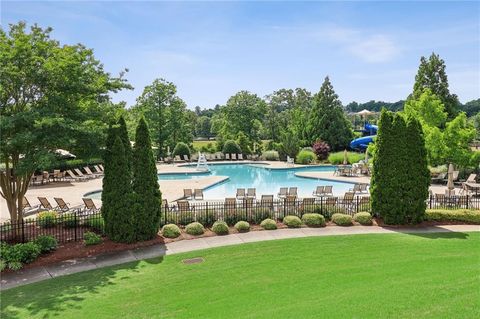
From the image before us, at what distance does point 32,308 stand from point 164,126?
46158 millimetres

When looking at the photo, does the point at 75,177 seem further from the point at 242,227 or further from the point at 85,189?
the point at 242,227

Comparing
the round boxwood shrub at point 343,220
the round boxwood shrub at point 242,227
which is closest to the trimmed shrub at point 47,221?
the round boxwood shrub at point 242,227

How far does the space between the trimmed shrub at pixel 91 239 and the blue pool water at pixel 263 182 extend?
38.6ft

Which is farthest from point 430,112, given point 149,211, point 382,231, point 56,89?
point 56,89

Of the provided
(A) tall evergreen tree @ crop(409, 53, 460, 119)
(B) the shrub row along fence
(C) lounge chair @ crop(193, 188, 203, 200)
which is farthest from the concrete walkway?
(A) tall evergreen tree @ crop(409, 53, 460, 119)

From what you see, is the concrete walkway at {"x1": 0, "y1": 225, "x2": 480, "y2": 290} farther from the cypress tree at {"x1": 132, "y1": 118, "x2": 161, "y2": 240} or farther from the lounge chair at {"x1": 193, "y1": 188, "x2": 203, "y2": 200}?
the lounge chair at {"x1": 193, "y1": 188, "x2": 203, "y2": 200}

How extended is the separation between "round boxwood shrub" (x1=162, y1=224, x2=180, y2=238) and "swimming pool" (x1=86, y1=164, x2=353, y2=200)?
32.7 ft

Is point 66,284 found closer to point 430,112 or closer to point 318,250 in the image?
point 318,250

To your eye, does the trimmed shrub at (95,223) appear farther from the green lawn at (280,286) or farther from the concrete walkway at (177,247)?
the green lawn at (280,286)

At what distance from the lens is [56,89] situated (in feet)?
42.9

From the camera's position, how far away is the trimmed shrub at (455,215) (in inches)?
667

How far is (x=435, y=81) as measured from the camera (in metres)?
41.6

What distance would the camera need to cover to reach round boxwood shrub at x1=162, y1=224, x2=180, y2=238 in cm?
1469

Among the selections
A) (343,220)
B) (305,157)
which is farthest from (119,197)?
(305,157)
